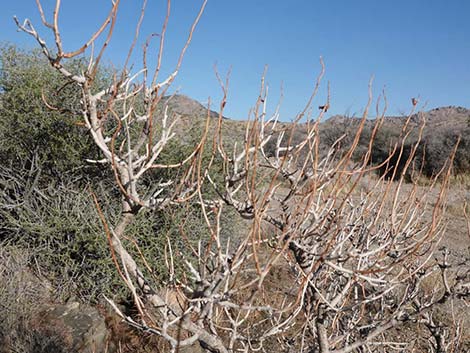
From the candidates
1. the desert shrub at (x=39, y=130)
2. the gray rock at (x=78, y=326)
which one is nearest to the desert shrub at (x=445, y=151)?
the desert shrub at (x=39, y=130)

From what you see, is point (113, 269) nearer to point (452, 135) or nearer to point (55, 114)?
point (55, 114)

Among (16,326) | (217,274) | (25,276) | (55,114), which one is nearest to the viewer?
(217,274)

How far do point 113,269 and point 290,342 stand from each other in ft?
10.1

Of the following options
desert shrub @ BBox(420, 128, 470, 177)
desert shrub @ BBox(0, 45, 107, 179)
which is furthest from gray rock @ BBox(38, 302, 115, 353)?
desert shrub @ BBox(420, 128, 470, 177)

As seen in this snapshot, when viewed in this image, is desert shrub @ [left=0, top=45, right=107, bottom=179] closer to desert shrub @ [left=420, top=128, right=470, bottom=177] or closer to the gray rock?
the gray rock

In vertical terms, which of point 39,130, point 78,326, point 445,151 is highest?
point 445,151

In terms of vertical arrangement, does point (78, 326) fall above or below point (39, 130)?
below

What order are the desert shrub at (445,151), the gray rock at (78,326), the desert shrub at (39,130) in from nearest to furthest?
the gray rock at (78,326) < the desert shrub at (39,130) < the desert shrub at (445,151)

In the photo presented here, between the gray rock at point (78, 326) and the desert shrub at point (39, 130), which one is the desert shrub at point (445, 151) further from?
the gray rock at point (78, 326)

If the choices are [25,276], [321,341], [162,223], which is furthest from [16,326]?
[321,341]

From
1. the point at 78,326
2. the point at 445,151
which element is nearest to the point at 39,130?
the point at 78,326

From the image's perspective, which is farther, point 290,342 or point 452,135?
point 452,135

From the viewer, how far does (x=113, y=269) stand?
525cm

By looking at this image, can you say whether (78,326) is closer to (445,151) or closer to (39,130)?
(39,130)
